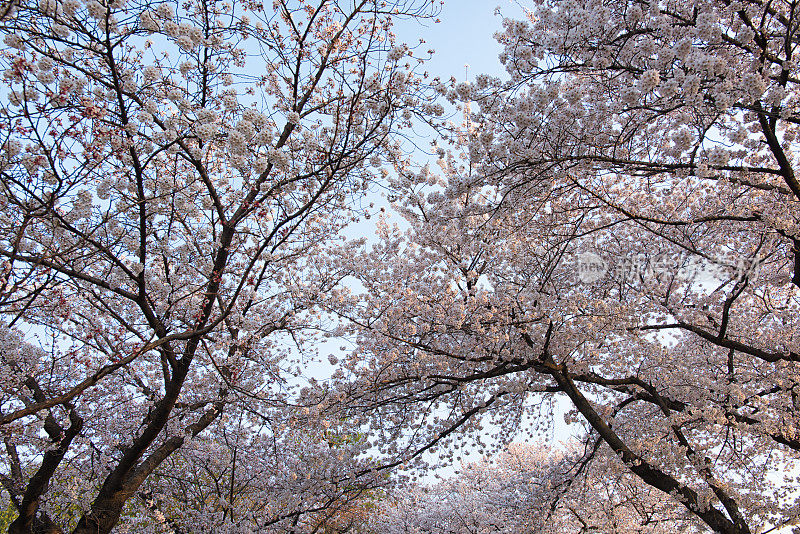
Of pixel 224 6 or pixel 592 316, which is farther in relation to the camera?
pixel 592 316

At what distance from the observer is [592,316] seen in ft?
22.5

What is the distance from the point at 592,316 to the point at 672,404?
232 centimetres

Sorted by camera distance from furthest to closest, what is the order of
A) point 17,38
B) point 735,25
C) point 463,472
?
1. point 463,472
2. point 735,25
3. point 17,38

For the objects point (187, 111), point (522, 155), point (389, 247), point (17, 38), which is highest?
point (389, 247)

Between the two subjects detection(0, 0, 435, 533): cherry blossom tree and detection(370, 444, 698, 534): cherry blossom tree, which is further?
detection(370, 444, 698, 534): cherry blossom tree

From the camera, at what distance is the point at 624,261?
318 inches

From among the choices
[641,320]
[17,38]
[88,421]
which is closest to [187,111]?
[17,38]

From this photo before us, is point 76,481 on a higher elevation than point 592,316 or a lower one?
lower

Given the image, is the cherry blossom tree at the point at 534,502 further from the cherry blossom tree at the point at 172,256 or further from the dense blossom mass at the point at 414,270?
the cherry blossom tree at the point at 172,256

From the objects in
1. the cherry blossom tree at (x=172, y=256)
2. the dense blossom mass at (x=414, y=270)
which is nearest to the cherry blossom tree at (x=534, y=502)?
the dense blossom mass at (x=414, y=270)

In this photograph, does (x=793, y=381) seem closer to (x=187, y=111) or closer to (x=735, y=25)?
(x=735, y=25)

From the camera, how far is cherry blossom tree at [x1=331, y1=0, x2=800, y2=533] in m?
4.55

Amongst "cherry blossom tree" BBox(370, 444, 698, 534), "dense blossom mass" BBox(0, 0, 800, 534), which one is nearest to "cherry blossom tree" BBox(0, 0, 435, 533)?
"dense blossom mass" BBox(0, 0, 800, 534)

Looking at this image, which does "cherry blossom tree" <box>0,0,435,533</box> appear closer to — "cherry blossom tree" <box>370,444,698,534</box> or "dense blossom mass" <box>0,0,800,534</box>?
"dense blossom mass" <box>0,0,800,534</box>
